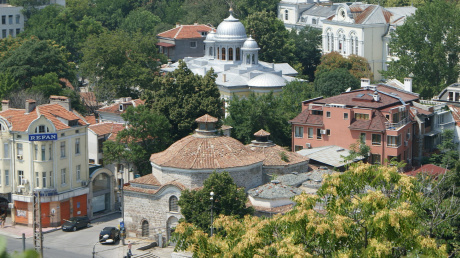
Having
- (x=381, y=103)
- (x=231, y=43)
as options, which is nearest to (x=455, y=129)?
(x=381, y=103)

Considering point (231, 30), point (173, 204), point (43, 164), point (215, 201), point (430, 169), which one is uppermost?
point (231, 30)

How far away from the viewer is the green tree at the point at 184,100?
6894 cm

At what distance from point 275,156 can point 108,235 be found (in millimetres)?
13600

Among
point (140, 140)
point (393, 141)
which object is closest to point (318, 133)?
point (393, 141)

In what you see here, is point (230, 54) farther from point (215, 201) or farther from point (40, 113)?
point (215, 201)

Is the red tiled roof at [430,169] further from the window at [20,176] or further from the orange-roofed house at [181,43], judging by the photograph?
the orange-roofed house at [181,43]

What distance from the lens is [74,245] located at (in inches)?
2263

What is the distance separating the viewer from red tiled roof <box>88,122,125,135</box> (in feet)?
232

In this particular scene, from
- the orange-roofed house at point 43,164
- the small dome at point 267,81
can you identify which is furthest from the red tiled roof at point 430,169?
the orange-roofed house at point 43,164

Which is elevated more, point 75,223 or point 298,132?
point 298,132

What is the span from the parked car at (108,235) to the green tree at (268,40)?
52.1m

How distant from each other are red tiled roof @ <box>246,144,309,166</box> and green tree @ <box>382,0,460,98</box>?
97.6 feet

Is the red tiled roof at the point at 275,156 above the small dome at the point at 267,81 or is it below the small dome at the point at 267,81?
below

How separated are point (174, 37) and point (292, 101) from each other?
39246 mm
